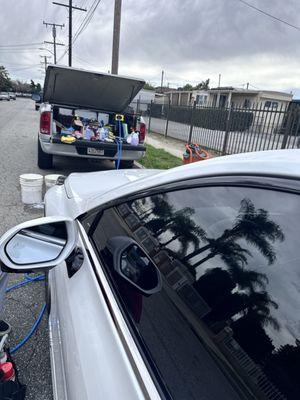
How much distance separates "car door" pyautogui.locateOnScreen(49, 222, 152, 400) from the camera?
3.19ft

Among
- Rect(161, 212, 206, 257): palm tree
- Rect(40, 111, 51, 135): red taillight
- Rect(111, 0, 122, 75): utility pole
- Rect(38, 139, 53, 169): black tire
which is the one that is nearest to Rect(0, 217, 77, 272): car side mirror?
Rect(161, 212, 206, 257): palm tree

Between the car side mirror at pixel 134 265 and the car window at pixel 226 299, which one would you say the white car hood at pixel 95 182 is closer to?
the car side mirror at pixel 134 265

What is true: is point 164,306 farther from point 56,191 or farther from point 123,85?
point 123,85

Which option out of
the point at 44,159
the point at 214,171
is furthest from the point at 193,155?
the point at 214,171

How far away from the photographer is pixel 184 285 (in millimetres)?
1117

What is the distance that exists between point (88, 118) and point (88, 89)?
0.66m

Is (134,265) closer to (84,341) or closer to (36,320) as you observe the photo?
(84,341)

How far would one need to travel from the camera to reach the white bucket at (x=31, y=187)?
4.73 meters

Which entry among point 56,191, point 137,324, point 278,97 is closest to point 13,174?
point 56,191

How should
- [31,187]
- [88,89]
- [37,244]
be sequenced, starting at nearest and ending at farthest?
[37,244]
[31,187]
[88,89]

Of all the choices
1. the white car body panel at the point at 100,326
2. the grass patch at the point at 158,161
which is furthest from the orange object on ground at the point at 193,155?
the white car body panel at the point at 100,326

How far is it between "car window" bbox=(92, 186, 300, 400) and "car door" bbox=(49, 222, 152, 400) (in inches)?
3.5

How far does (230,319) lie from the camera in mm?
929

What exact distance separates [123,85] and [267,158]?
6562mm
